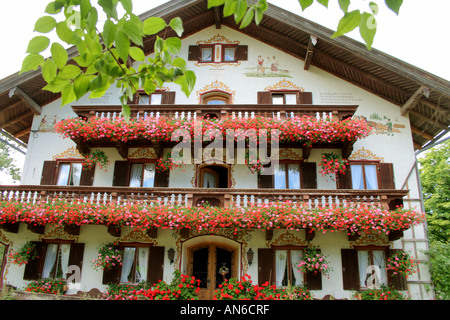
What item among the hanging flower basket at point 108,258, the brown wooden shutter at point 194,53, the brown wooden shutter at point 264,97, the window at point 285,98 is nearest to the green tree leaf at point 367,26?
the hanging flower basket at point 108,258

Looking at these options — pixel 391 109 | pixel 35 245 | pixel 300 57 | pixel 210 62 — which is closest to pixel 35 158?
pixel 35 245

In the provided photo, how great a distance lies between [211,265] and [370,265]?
19.1ft

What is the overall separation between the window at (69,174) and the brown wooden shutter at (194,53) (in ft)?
22.7

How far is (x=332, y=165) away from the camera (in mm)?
14930

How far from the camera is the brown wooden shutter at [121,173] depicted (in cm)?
1550

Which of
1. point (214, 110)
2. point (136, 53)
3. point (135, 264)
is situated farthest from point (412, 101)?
point (136, 53)

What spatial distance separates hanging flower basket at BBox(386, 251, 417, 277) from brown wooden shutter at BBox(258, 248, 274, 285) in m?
4.08

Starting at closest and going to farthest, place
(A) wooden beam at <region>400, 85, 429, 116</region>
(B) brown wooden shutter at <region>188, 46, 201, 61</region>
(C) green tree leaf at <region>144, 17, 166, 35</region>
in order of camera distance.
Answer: (C) green tree leaf at <region>144, 17, 166, 35</region> < (A) wooden beam at <region>400, 85, 429, 116</region> < (B) brown wooden shutter at <region>188, 46, 201, 61</region>

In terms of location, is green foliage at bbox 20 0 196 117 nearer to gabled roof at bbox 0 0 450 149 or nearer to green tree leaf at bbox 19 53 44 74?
green tree leaf at bbox 19 53 44 74

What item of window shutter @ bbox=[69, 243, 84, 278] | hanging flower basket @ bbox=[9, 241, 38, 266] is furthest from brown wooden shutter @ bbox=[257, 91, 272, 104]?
hanging flower basket @ bbox=[9, 241, 38, 266]

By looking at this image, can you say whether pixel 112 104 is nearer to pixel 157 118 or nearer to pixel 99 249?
pixel 157 118

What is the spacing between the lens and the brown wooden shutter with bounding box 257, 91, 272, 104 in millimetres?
16609
